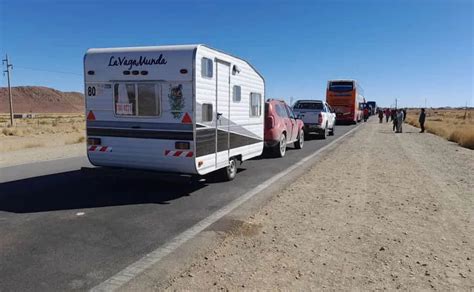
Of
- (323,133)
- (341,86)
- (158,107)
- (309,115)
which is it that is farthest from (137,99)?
(341,86)

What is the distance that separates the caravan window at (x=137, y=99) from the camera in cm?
793

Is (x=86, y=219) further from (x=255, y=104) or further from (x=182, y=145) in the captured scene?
(x=255, y=104)

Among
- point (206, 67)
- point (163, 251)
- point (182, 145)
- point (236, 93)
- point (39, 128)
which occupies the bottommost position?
point (39, 128)

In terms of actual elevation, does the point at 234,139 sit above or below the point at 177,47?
below

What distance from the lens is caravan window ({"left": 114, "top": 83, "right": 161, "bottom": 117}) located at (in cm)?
793

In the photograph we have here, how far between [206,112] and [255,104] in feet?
10.3

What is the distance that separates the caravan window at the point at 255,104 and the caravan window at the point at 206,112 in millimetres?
2611

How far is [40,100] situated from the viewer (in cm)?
17662

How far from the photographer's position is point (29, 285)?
412 cm

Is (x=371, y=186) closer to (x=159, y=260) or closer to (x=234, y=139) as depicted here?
(x=234, y=139)

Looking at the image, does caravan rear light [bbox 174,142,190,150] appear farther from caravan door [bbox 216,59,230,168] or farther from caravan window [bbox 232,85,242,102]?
caravan window [bbox 232,85,242,102]

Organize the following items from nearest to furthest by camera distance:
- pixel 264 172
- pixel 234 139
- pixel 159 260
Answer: pixel 159 260 → pixel 234 139 → pixel 264 172

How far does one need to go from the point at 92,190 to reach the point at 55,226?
2.52 metres

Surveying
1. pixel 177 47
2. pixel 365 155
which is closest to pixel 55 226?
pixel 177 47
